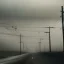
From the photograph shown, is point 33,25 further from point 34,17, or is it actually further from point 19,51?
point 19,51

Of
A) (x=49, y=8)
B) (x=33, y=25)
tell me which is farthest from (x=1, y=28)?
(x=49, y=8)

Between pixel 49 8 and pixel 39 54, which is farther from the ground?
pixel 49 8

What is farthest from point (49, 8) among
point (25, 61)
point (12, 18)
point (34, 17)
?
point (25, 61)

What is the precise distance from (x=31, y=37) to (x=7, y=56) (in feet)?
0.56

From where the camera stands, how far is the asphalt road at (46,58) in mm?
727

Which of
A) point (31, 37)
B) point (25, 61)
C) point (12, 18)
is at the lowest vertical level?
point (25, 61)

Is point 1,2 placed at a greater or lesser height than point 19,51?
greater

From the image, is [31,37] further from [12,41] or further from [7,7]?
[7,7]

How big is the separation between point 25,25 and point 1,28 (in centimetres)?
14

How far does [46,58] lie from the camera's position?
74 cm

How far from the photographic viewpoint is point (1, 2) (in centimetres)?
78

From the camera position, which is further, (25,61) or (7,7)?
(7,7)

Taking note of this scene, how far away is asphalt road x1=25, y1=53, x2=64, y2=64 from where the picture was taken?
2.39 ft

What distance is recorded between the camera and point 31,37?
0.74 metres
